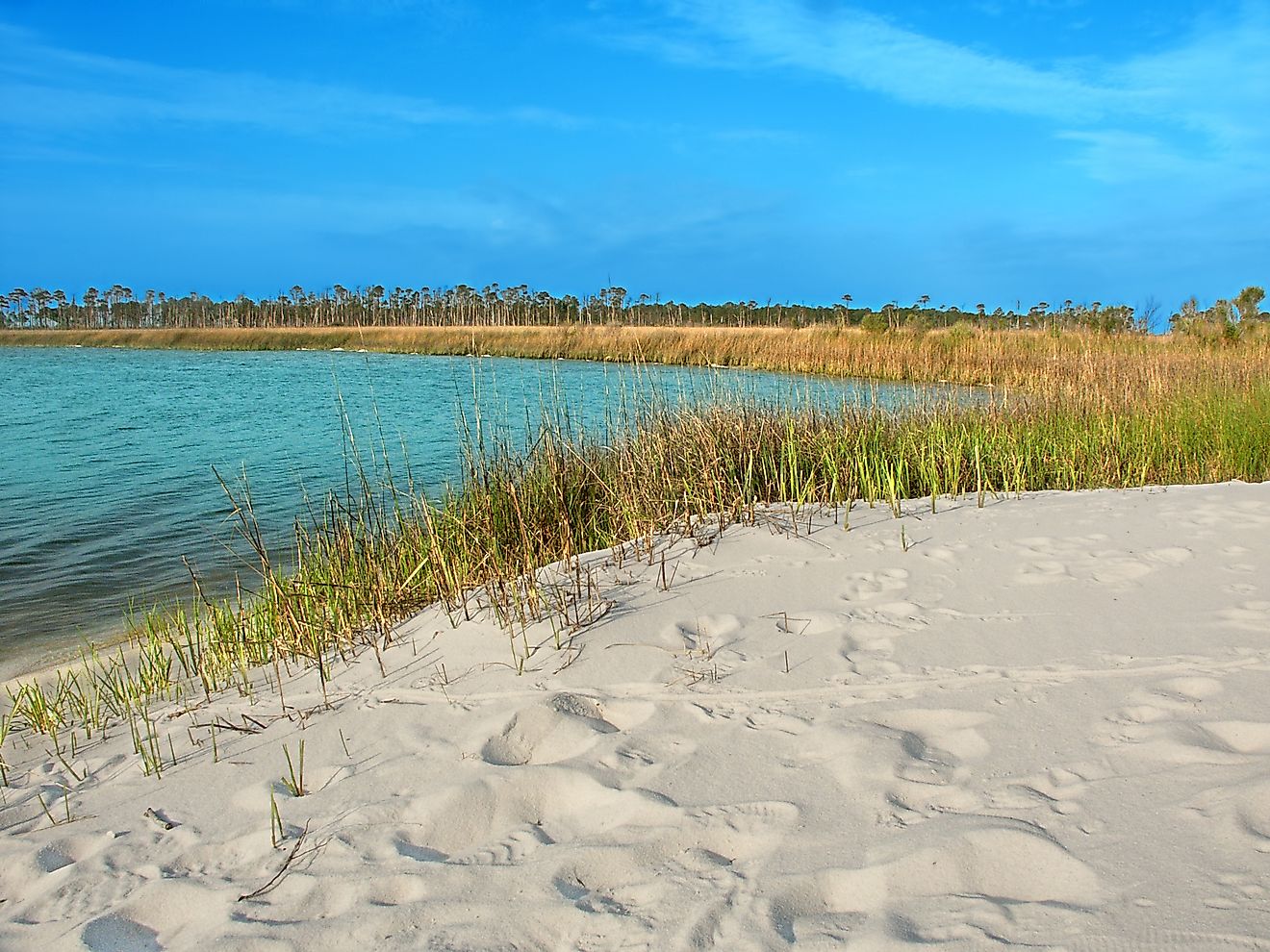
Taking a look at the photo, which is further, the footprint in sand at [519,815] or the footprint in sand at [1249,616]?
the footprint in sand at [1249,616]

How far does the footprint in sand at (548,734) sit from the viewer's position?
249 centimetres

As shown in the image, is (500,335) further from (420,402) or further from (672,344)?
(420,402)

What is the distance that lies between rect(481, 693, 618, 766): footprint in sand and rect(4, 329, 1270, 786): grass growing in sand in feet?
1.43

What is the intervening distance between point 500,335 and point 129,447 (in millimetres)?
26806

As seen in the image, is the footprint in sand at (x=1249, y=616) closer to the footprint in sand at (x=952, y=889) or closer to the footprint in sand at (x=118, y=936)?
the footprint in sand at (x=952, y=889)

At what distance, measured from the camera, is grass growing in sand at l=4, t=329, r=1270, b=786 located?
3541 millimetres

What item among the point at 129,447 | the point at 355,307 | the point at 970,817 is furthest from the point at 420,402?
the point at 355,307

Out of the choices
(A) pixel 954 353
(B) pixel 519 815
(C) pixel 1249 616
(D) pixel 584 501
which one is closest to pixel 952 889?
(B) pixel 519 815

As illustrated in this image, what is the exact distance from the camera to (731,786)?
2.22 m

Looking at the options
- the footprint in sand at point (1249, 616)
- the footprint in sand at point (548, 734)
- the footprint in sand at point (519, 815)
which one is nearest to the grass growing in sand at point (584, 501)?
the footprint in sand at point (548, 734)

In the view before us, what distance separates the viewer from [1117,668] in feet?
9.11

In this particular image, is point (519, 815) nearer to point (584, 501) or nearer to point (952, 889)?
point (952, 889)

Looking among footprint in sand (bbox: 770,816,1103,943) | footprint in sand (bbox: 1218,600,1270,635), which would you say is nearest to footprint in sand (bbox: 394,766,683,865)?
footprint in sand (bbox: 770,816,1103,943)

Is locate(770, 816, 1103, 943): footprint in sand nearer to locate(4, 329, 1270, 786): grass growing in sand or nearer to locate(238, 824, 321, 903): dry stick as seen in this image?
locate(238, 824, 321, 903): dry stick
